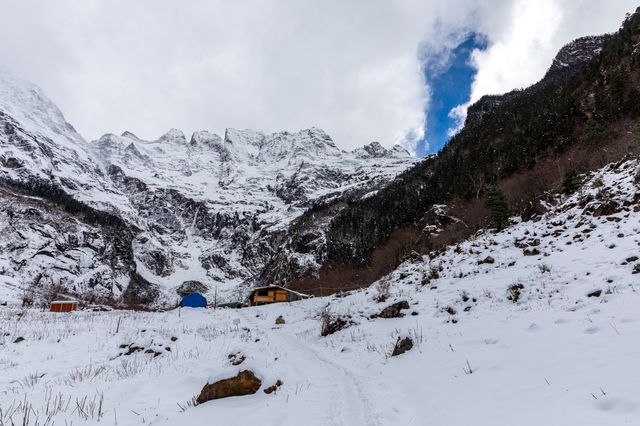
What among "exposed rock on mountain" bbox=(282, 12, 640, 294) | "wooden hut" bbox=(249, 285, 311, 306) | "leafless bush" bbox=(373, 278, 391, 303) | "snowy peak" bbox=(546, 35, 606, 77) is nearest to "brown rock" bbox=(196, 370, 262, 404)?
"leafless bush" bbox=(373, 278, 391, 303)

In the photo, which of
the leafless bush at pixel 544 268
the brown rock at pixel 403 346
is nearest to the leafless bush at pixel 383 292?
the leafless bush at pixel 544 268

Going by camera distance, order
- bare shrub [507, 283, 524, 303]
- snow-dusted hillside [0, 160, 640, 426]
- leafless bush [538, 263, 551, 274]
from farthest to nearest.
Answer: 1. leafless bush [538, 263, 551, 274]
2. bare shrub [507, 283, 524, 303]
3. snow-dusted hillside [0, 160, 640, 426]

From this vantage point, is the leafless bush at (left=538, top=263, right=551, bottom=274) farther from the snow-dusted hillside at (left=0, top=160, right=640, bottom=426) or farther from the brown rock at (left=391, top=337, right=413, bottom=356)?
the brown rock at (left=391, top=337, right=413, bottom=356)

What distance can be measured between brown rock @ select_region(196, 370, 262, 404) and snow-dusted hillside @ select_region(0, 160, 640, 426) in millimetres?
177

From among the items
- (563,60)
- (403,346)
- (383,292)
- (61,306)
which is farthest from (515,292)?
(563,60)

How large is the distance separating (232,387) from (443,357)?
5.12 m

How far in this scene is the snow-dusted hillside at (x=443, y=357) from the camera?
17.1 ft

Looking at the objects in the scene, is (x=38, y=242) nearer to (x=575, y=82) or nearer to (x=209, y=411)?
(x=209, y=411)

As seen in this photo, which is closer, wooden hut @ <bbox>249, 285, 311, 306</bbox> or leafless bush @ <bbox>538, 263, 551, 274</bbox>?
leafless bush @ <bbox>538, 263, 551, 274</bbox>

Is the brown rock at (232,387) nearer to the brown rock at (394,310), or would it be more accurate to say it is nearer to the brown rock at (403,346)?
the brown rock at (403,346)

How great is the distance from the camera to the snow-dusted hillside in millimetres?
5226

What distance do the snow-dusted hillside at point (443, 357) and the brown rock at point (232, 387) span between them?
177 mm

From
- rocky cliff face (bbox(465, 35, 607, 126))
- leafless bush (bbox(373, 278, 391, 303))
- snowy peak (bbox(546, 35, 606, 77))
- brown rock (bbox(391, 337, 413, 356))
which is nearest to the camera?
brown rock (bbox(391, 337, 413, 356))

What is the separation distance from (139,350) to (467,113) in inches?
5491
